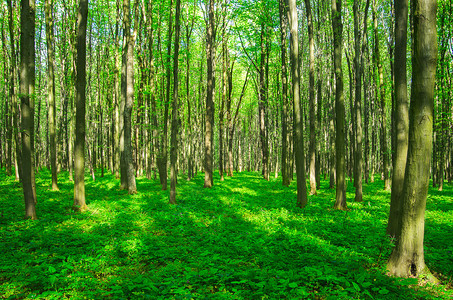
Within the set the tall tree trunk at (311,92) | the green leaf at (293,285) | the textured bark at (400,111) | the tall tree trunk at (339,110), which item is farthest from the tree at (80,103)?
the textured bark at (400,111)

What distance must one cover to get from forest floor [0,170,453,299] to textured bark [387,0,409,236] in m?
0.76

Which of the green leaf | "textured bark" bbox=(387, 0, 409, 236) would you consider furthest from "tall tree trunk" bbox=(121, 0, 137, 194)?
"textured bark" bbox=(387, 0, 409, 236)

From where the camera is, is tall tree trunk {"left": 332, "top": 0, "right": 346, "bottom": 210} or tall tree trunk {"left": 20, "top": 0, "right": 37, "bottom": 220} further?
tall tree trunk {"left": 332, "top": 0, "right": 346, "bottom": 210}

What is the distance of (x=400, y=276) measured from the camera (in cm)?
444

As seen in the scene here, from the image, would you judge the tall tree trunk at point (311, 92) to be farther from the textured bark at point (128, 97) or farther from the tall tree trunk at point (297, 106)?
the textured bark at point (128, 97)

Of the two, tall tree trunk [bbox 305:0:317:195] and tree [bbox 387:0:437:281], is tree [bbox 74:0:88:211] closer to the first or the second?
tall tree trunk [bbox 305:0:317:195]

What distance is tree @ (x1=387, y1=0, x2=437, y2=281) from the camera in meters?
4.19

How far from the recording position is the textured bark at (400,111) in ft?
20.6

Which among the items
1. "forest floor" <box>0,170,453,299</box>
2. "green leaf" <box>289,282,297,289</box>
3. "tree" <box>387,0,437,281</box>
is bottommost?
"forest floor" <box>0,170,453,299</box>

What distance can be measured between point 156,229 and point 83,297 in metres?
3.88

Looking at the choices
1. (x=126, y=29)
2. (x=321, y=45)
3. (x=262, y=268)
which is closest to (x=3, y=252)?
(x=262, y=268)

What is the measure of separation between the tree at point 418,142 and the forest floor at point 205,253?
0.47 metres

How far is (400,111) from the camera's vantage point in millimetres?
6707

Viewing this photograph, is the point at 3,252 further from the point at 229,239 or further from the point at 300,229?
the point at 300,229
